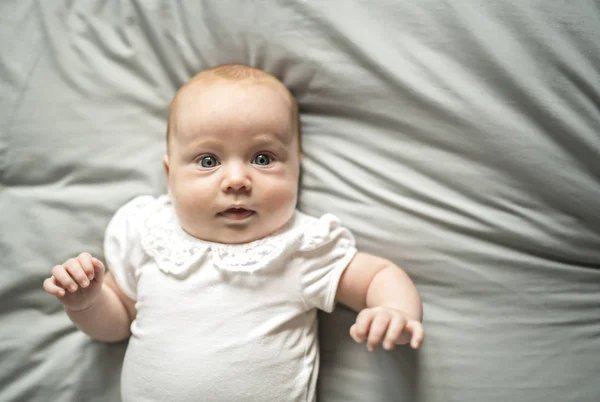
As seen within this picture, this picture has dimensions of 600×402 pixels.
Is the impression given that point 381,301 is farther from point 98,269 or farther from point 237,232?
point 98,269

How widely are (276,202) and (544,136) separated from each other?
43cm

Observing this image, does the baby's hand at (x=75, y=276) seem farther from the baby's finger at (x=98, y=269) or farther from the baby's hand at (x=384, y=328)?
the baby's hand at (x=384, y=328)

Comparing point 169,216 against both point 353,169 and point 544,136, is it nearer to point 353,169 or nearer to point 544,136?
point 353,169

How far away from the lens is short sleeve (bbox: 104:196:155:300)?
91 cm

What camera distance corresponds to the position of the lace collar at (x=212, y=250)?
841 millimetres

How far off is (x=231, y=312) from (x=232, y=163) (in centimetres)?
23

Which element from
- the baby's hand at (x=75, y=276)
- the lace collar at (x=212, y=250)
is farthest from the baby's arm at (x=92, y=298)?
the lace collar at (x=212, y=250)

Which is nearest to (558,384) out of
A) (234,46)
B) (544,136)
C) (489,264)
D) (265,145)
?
(489,264)

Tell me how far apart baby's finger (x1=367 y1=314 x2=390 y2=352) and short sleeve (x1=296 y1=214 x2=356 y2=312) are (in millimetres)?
148

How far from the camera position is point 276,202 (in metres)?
0.85

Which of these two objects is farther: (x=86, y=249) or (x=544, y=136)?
(x=86, y=249)

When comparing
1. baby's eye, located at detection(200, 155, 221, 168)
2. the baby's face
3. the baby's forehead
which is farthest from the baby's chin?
the baby's forehead

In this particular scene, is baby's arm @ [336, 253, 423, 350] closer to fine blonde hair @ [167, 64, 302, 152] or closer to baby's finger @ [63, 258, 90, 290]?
fine blonde hair @ [167, 64, 302, 152]

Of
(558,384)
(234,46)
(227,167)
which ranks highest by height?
(234,46)
